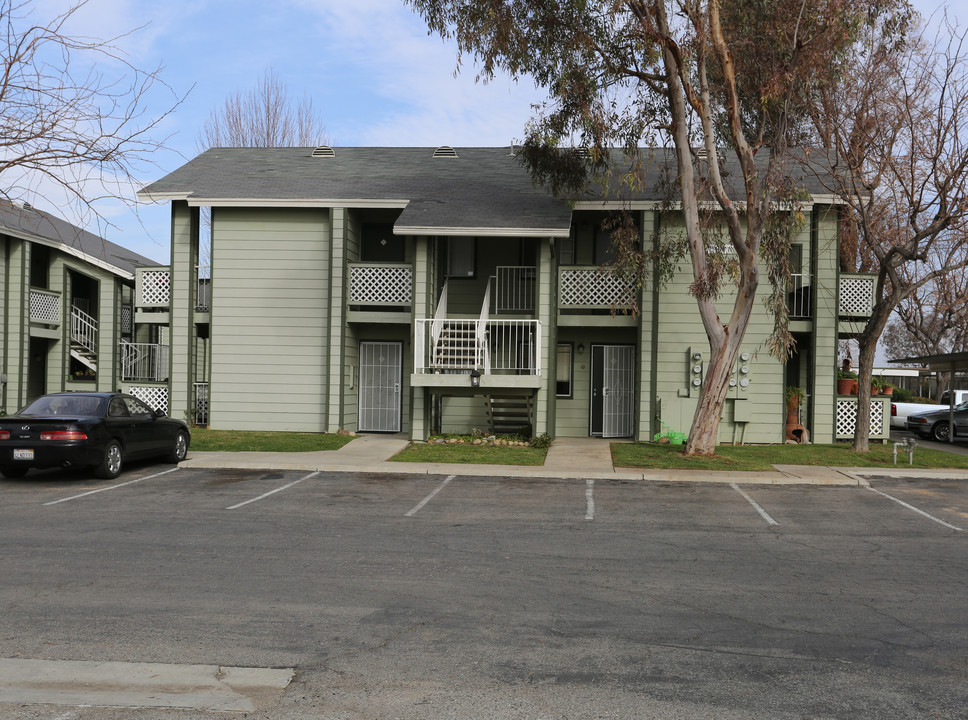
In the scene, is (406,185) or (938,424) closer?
(406,185)

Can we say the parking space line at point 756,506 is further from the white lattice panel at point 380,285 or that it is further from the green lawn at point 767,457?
the white lattice panel at point 380,285

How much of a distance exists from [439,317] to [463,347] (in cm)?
148

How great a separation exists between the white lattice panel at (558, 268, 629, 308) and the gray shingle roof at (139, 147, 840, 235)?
1724mm

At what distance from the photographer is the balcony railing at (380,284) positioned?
69.9 ft

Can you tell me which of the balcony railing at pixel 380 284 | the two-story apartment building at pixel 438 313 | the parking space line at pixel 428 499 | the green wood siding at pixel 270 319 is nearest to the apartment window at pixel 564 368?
the two-story apartment building at pixel 438 313

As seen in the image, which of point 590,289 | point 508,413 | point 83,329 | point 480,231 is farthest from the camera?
point 83,329

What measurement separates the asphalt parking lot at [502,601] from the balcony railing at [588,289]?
873 cm

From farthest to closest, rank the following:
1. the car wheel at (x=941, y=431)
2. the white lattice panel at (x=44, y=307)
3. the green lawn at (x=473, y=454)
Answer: the car wheel at (x=941, y=431)
the white lattice panel at (x=44, y=307)
the green lawn at (x=473, y=454)

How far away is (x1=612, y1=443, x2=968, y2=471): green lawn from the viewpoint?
16.8 m

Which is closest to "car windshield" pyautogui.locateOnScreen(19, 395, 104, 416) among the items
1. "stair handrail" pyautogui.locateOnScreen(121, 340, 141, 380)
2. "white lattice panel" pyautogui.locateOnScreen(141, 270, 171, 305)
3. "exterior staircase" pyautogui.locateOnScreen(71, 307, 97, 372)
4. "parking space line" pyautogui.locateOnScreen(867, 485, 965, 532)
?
"white lattice panel" pyautogui.locateOnScreen(141, 270, 171, 305)

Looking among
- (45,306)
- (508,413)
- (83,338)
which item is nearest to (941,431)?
(508,413)

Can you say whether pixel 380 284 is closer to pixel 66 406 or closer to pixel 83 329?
pixel 66 406

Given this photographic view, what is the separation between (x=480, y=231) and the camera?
19.3m

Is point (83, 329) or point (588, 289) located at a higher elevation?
point (588, 289)
